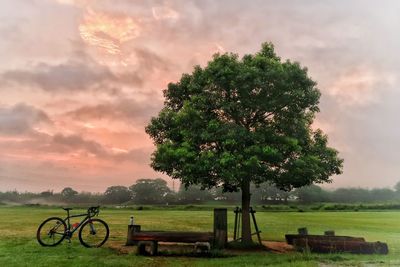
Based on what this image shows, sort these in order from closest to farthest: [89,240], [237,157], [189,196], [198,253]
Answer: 1. [198,253]
2. [237,157]
3. [89,240]
4. [189,196]

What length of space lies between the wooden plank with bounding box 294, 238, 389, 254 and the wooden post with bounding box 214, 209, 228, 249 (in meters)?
4.53

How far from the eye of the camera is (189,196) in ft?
473

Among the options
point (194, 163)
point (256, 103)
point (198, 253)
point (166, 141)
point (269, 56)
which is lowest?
point (198, 253)

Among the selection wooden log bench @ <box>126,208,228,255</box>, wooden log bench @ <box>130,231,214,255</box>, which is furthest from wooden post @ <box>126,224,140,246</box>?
wooden log bench @ <box>130,231,214,255</box>

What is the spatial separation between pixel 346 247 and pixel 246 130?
29.0 feet

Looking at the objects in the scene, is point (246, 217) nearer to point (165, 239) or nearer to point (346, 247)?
point (346, 247)

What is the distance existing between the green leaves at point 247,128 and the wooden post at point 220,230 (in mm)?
2013

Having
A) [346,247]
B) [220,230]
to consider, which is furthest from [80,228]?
[346,247]

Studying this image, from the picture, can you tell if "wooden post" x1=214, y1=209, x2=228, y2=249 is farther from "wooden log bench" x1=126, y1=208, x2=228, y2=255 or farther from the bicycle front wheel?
the bicycle front wheel

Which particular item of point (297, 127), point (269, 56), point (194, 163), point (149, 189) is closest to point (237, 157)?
point (194, 163)

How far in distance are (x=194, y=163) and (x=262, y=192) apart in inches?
5434

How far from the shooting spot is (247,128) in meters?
27.9

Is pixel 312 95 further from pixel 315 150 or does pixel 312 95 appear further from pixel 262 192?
pixel 262 192

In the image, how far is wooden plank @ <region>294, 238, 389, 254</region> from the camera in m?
24.7
